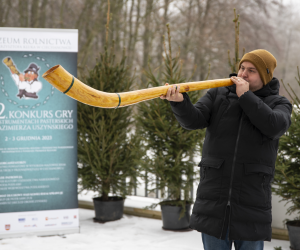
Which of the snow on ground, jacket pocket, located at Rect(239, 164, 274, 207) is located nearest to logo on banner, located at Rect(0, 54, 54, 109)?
the snow on ground

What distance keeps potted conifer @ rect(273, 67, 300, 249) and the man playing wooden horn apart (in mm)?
1934

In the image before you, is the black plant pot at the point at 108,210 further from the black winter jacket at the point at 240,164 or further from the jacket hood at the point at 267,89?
the jacket hood at the point at 267,89

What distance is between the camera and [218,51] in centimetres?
1216

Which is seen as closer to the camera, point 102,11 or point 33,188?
point 33,188

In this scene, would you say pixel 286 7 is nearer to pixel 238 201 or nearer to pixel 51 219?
pixel 51 219

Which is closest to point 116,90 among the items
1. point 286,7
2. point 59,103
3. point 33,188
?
point 59,103

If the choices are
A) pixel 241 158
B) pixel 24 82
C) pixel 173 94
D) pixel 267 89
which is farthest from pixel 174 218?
pixel 173 94

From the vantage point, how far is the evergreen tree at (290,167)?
4023mm

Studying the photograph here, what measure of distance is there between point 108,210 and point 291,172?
2.73m

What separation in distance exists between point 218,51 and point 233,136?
10411mm

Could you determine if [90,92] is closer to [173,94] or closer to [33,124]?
[173,94]

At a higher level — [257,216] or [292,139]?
[292,139]

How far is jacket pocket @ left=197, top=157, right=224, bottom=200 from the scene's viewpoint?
222cm

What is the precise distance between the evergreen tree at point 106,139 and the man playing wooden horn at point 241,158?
2970 millimetres
